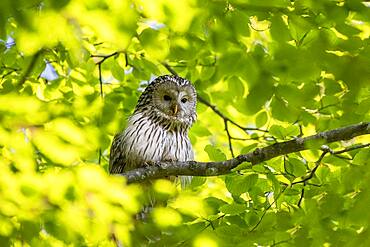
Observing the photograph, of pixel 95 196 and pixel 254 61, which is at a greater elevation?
pixel 254 61

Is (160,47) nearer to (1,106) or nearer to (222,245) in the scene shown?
(222,245)

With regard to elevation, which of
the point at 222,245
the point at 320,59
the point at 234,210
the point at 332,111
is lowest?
the point at 222,245

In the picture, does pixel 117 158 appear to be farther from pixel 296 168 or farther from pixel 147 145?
pixel 296 168

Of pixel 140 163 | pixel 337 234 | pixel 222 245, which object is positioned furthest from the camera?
pixel 140 163

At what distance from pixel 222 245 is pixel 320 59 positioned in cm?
105

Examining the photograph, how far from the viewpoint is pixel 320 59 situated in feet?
9.70

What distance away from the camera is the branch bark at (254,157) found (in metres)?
3.82

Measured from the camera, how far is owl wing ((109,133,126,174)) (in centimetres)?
569

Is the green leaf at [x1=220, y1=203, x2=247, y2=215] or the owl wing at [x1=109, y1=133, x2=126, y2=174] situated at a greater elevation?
the owl wing at [x1=109, y1=133, x2=126, y2=174]

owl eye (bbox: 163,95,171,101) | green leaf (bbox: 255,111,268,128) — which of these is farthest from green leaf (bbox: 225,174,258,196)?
owl eye (bbox: 163,95,171,101)

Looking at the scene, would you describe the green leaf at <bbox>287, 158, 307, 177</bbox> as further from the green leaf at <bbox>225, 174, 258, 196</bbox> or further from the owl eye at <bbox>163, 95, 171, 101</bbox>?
the owl eye at <bbox>163, 95, 171, 101</bbox>

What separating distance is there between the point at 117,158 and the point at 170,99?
34.6 inches

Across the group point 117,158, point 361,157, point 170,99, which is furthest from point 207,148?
point 170,99

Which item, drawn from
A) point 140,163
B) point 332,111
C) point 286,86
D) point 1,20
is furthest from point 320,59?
point 140,163
